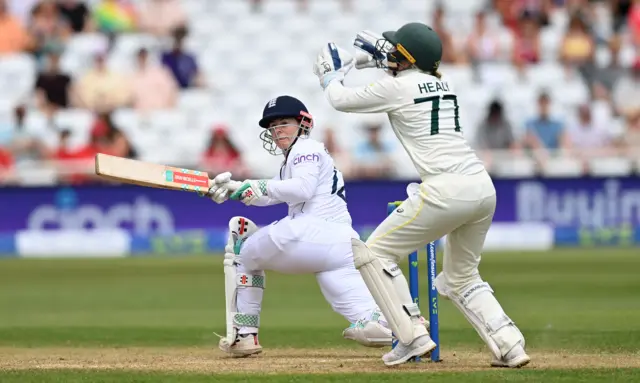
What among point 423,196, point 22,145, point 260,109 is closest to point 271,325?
point 423,196

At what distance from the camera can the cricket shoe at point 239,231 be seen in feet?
21.7

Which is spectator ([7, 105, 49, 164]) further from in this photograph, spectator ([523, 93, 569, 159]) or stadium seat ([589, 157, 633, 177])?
stadium seat ([589, 157, 633, 177])

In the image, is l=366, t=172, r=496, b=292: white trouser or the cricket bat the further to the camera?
the cricket bat

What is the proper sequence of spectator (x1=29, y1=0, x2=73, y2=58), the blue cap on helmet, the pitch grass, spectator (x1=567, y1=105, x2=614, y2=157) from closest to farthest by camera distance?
the pitch grass
the blue cap on helmet
spectator (x1=567, y1=105, x2=614, y2=157)
spectator (x1=29, y1=0, x2=73, y2=58)

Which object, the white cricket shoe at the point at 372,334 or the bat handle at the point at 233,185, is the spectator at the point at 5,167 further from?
the white cricket shoe at the point at 372,334

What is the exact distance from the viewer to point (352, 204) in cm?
1527

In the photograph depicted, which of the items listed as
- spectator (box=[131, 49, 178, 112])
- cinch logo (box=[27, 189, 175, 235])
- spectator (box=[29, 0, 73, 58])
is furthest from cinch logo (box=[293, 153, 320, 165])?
spectator (box=[29, 0, 73, 58])

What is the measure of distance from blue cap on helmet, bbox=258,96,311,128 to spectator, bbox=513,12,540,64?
11.3m

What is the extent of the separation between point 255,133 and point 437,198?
11002 mm

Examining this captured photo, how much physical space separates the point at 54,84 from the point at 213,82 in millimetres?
2222

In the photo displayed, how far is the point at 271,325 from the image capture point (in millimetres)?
8680

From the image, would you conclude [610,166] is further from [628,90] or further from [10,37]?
[10,37]

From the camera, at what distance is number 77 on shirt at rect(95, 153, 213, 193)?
6.02 meters

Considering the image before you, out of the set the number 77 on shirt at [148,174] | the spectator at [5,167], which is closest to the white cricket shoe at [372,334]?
the number 77 on shirt at [148,174]
